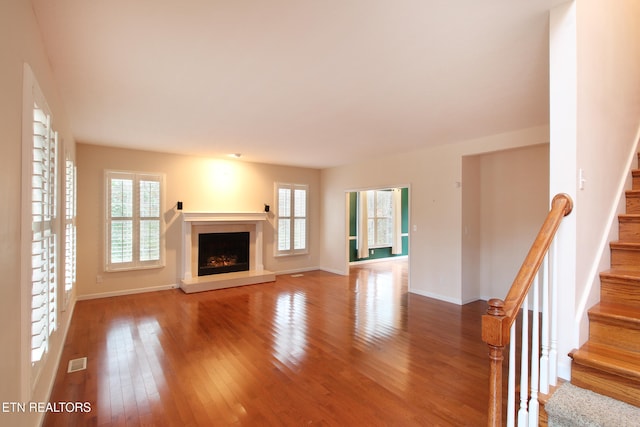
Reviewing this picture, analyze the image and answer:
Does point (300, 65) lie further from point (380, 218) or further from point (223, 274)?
point (380, 218)

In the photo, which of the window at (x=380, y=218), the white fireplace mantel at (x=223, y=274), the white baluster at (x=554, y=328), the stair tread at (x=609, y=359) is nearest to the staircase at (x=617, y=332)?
the stair tread at (x=609, y=359)

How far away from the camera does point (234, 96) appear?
9.89ft

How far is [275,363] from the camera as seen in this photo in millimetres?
2900

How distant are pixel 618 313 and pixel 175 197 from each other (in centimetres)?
617

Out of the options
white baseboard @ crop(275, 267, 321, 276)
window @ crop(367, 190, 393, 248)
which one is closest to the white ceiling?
white baseboard @ crop(275, 267, 321, 276)

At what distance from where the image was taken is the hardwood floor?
2.18 meters

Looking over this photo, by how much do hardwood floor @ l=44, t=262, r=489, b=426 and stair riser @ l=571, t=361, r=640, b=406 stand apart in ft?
2.82

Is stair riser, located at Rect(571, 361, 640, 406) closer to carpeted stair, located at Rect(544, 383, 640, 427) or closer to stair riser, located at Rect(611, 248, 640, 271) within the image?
carpeted stair, located at Rect(544, 383, 640, 427)

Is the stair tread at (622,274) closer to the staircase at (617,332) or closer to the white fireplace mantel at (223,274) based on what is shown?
the staircase at (617,332)

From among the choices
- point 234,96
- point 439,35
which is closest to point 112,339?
point 234,96

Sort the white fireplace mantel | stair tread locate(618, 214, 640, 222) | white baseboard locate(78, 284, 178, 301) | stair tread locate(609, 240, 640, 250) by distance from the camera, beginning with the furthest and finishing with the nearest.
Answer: the white fireplace mantel, white baseboard locate(78, 284, 178, 301), stair tread locate(618, 214, 640, 222), stair tread locate(609, 240, 640, 250)

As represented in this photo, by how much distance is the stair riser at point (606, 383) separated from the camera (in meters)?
1.35

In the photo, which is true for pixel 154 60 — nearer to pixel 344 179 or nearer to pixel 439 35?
pixel 439 35

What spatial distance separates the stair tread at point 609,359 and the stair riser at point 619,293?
14.6 inches
